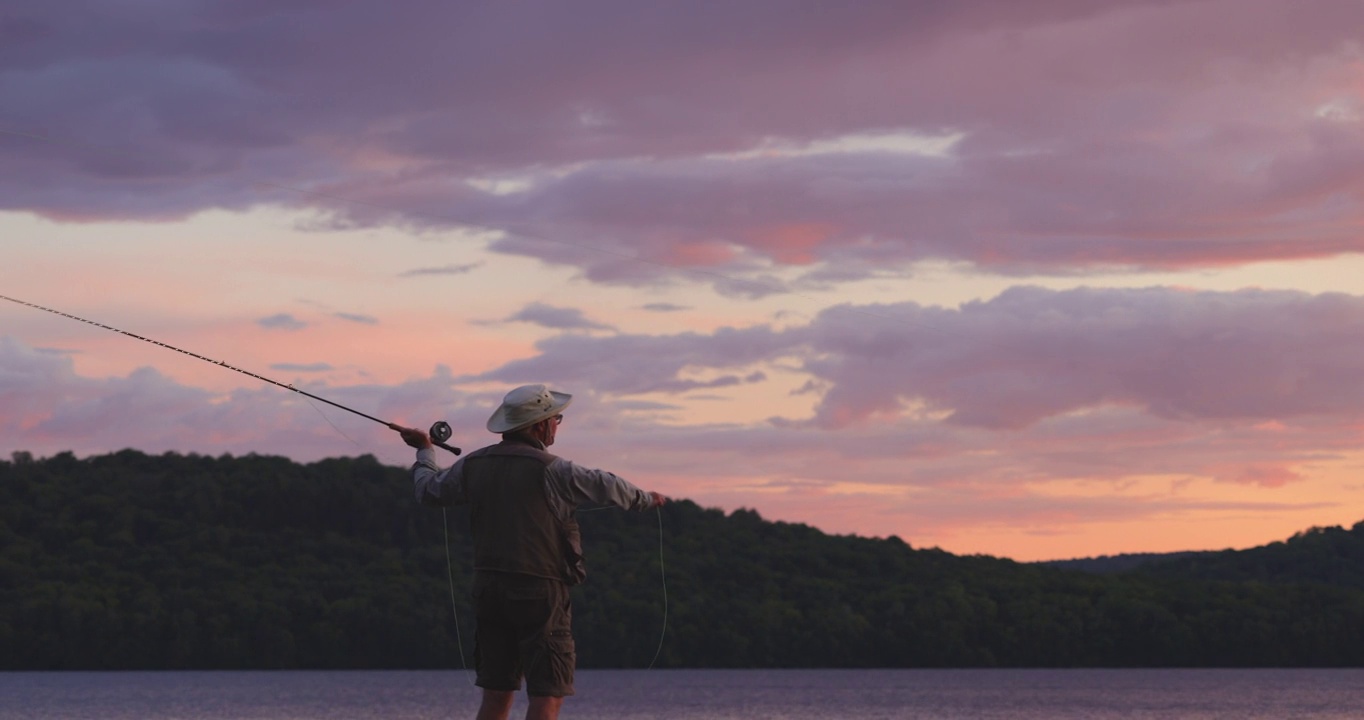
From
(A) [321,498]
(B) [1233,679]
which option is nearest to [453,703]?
(A) [321,498]

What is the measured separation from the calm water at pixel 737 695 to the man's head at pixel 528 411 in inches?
3809

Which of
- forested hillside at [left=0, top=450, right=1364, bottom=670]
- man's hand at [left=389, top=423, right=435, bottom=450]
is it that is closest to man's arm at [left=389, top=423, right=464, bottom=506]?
man's hand at [left=389, top=423, right=435, bottom=450]

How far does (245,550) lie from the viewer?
404 ft

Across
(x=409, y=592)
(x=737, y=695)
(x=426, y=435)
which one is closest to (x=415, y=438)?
(x=426, y=435)

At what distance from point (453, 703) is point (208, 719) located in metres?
21.6

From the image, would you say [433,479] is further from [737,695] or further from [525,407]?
[737,695]

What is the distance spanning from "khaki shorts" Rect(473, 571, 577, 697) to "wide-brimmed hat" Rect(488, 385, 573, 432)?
2.16ft

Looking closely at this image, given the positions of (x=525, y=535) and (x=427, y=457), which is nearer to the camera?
(x=525, y=535)

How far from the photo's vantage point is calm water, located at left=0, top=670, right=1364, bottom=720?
120m

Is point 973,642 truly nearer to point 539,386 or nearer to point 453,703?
point 453,703

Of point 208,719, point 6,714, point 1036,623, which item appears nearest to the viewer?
point 6,714

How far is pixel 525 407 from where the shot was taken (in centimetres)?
769

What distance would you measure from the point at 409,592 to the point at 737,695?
31861mm

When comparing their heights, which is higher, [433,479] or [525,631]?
Answer: [433,479]
